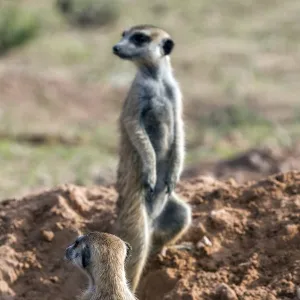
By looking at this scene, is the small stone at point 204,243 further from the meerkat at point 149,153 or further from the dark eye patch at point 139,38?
the dark eye patch at point 139,38

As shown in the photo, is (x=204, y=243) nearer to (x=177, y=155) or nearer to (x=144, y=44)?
(x=177, y=155)

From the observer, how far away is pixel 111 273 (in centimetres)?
453

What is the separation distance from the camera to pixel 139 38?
20.8ft

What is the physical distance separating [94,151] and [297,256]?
8066mm

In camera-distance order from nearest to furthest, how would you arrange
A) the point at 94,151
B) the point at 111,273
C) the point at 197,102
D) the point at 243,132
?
1. the point at 111,273
2. the point at 94,151
3. the point at 243,132
4. the point at 197,102

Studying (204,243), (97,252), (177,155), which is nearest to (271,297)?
(204,243)

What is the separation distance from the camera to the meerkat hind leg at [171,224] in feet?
19.5

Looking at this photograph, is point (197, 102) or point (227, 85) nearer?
point (197, 102)

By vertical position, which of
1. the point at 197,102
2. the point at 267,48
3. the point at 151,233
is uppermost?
the point at 151,233

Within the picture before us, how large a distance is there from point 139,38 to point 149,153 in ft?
3.14

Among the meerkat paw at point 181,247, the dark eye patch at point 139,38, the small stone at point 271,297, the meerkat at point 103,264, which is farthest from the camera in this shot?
the dark eye patch at point 139,38

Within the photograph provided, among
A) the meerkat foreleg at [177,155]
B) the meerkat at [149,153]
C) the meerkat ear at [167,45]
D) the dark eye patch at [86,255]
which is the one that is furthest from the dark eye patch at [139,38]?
the dark eye patch at [86,255]

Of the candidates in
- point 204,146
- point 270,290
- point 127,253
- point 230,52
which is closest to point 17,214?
point 127,253

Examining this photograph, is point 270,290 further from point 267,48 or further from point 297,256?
point 267,48
